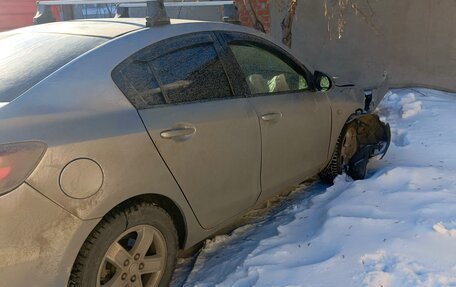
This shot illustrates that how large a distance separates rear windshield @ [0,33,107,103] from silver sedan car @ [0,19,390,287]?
10mm

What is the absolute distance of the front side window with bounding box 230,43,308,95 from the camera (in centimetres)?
350

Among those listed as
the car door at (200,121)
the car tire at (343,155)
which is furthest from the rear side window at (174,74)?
the car tire at (343,155)

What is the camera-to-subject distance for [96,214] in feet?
7.84

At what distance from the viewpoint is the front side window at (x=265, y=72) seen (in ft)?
11.5

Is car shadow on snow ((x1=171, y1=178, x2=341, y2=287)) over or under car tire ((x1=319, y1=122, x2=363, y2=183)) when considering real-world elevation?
under

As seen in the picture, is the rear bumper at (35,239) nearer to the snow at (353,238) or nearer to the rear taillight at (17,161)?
the rear taillight at (17,161)

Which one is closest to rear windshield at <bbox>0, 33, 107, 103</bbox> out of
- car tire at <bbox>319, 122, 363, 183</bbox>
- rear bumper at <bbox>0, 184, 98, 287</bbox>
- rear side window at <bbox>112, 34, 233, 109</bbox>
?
rear side window at <bbox>112, 34, 233, 109</bbox>

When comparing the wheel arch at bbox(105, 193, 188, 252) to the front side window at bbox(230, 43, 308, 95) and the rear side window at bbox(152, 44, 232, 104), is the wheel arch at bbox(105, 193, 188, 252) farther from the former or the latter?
the front side window at bbox(230, 43, 308, 95)

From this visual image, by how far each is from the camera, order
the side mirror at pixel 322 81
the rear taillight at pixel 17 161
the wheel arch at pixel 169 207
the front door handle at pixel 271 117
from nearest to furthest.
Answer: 1. the rear taillight at pixel 17 161
2. the wheel arch at pixel 169 207
3. the front door handle at pixel 271 117
4. the side mirror at pixel 322 81

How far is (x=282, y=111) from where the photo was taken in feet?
11.8

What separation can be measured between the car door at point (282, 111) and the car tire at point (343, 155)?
28cm

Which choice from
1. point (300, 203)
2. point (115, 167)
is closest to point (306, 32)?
point (300, 203)

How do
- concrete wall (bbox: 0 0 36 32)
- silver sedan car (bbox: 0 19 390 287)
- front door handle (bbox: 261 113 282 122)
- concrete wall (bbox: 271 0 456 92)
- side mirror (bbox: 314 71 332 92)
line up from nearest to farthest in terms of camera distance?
silver sedan car (bbox: 0 19 390 287) → front door handle (bbox: 261 113 282 122) → side mirror (bbox: 314 71 332 92) → concrete wall (bbox: 271 0 456 92) → concrete wall (bbox: 0 0 36 32)

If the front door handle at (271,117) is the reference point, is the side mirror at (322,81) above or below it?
above
